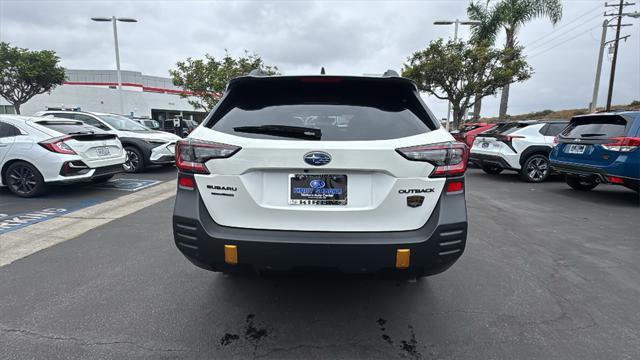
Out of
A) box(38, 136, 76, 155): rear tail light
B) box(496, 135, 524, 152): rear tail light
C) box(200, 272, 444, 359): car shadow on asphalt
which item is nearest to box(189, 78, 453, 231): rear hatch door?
box(200, 272, 444, 359): car shadow on asphalt

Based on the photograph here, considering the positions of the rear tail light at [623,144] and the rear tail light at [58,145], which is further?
the rear tail light at [58,145]

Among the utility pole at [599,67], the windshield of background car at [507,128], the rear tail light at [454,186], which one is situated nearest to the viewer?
the rear tail light at [454,186]

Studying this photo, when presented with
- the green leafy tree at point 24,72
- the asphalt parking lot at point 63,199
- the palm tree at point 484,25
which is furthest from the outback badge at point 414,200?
the green leafy tree at point 24,72

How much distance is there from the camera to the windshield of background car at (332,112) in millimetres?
2271

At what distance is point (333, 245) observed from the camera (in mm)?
2121

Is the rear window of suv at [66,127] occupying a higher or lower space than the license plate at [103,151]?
higher

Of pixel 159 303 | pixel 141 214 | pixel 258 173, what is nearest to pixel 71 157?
pixel 141 214

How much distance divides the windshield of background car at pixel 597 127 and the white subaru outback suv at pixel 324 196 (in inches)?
238

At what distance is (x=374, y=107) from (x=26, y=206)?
6.49 meters

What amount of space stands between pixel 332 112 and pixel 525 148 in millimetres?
8447

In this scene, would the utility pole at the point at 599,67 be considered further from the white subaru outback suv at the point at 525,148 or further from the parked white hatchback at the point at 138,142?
the parked white hatchback at the point at 138,142

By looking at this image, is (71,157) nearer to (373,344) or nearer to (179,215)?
Result: (179,215)

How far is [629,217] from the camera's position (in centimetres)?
584

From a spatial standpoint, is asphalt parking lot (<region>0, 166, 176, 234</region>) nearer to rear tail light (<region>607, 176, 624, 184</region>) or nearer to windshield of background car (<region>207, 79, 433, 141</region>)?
windshield of background car (<region>207, 79, 433, 141</region>)
